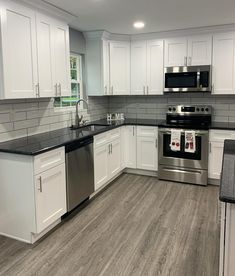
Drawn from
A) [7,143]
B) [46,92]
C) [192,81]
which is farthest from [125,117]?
[7,143]

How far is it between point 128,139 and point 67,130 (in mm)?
1267

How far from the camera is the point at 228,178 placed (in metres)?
1.72

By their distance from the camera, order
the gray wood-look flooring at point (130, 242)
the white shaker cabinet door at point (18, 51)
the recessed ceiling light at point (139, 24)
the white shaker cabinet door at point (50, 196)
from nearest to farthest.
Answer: the gray wood-look flooring at point (130, 242) < the white shaker cabinet door at point (18, 51) < the white shaker cabinet door at point (50, 196) < the recessed ceiling light at point (139, 24)

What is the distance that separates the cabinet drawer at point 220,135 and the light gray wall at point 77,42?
2.43 meters

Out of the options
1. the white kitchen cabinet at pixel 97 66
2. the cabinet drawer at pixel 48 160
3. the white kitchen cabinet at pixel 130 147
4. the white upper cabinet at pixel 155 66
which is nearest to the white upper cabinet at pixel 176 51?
the white upper cabinet at pixel 155 66

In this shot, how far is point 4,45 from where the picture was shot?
246 centimetres

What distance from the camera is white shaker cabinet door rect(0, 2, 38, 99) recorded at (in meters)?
2.48

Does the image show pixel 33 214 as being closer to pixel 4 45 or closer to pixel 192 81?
pixel 4 45

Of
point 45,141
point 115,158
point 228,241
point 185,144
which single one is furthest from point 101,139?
point 228,241

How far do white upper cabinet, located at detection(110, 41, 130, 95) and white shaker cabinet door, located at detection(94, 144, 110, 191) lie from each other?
1244 mm

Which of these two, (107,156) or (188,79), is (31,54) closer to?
(107,156)

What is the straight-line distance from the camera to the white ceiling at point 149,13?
2.92 metres

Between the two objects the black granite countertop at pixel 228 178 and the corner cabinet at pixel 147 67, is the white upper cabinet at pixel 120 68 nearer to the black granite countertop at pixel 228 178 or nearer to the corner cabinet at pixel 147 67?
the corner cabinet at pixel 147 67

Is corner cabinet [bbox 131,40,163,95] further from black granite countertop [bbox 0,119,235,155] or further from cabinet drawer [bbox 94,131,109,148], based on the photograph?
cabinet drawer [bbox 94,131,109,148]
